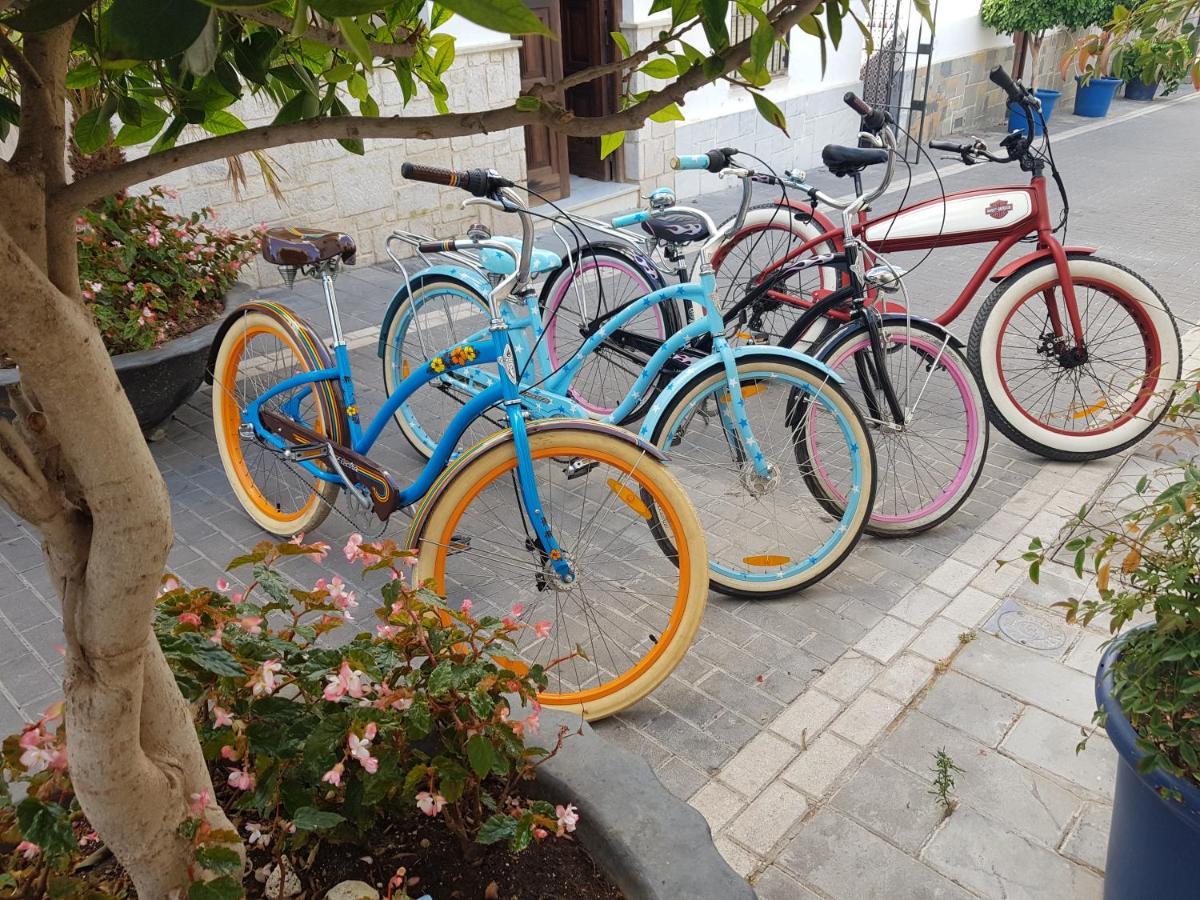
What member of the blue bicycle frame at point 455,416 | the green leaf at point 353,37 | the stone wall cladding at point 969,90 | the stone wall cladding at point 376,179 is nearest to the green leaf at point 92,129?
the green leaf at point 353,37

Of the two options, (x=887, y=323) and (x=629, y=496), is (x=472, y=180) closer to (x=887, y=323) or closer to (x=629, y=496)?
(x=629, y=496)

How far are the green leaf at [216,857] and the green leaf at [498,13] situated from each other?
124 centimetres

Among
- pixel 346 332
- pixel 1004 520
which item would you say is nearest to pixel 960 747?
pixel 1004 520

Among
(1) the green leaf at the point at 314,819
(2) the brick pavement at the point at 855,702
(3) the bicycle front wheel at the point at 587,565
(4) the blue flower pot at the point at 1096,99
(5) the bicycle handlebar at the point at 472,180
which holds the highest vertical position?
(5) the bicycle handlebar at the point at 472,180

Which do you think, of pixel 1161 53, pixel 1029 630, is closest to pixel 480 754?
pixel 1161 53

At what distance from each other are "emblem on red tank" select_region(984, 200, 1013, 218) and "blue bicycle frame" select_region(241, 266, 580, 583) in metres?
2.25

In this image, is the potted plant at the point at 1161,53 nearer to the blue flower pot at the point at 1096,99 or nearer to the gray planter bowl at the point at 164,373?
the gray planter bowl at the point at 164,373

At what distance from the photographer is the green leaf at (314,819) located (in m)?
1.53

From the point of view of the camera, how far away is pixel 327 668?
1719 mm

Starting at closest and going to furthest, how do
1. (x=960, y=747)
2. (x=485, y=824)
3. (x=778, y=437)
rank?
(x=485, y=824) → (x=960, y=747) → (x=778, y=437)

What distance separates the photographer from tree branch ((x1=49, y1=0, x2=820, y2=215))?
1.17m

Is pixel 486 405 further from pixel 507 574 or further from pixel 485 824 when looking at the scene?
pixel 485 824

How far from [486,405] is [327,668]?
1333 mm

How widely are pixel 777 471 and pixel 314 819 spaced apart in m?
2.12
